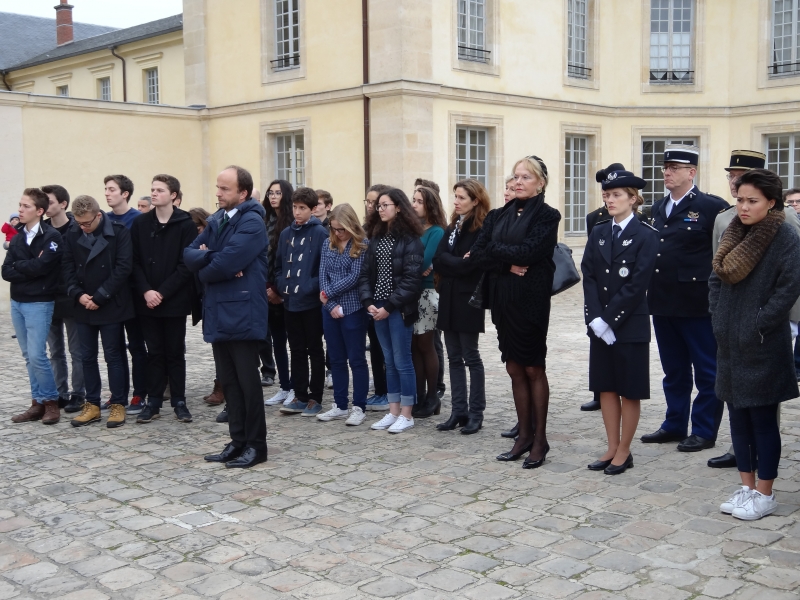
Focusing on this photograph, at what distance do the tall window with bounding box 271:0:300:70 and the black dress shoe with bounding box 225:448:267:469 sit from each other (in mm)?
15939

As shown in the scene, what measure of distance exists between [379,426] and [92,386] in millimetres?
2480

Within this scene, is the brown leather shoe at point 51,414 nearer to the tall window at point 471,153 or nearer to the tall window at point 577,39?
the tall window at point 471,153

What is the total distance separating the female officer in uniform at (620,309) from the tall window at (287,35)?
1619cm

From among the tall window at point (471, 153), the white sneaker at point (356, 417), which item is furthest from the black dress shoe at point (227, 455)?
the tall window at point (471, 153)

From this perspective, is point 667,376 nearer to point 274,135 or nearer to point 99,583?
point 99,583

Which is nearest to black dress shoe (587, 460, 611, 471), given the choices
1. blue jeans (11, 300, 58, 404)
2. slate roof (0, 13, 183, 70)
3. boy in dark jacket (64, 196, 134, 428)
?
boy in dark jacket (64, 196, 134, 428)

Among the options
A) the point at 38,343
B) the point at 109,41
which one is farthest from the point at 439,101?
the point at 109,41

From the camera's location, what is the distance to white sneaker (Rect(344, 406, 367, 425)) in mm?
7930

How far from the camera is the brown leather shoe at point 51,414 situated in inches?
321

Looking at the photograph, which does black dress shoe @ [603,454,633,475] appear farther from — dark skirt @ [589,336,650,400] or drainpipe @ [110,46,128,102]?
drainpipe @ [110,46,128,102]

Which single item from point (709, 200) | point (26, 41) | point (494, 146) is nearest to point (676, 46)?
point (494, 146)

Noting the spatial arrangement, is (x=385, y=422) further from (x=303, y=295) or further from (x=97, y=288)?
(x=97, y=288)

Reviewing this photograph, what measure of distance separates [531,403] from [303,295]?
2.34 metres

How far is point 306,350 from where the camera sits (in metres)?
8.47
